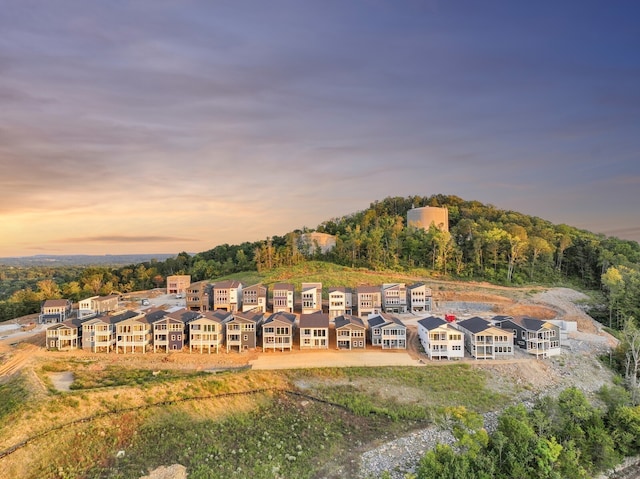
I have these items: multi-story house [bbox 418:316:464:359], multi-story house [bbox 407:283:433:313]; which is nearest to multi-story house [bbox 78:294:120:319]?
multi-story house [bbox 418:316:464:359]

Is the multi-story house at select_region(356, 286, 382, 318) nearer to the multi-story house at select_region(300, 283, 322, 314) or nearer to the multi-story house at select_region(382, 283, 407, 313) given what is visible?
the multi-story house at select_region(382, 283, 407, 313)

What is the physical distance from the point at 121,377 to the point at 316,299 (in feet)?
68.9

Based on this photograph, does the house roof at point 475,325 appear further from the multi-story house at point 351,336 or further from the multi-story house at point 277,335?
the multi-story house at point 277,335

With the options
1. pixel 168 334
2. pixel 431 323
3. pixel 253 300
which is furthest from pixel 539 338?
pixel 168 334

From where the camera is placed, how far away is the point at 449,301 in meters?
45.7

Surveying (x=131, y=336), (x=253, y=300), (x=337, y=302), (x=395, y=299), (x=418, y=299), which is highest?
(x=253, y=300)

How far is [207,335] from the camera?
30.6 meters

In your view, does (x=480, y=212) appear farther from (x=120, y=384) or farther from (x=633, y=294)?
(x=120, y=384)

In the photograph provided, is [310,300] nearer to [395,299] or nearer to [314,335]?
[395,299]

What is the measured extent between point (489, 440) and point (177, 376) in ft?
64.1

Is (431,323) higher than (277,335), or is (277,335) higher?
(431,323)

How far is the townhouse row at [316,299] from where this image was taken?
40844mm

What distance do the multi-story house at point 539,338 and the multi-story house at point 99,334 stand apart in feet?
110

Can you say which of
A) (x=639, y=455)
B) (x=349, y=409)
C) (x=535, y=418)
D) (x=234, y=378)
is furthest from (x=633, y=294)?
(x=234, y=378)
